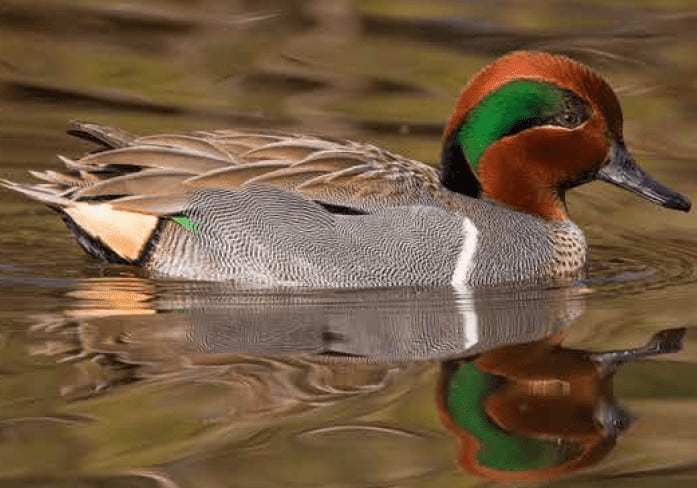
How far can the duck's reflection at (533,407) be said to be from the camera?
5836 mm

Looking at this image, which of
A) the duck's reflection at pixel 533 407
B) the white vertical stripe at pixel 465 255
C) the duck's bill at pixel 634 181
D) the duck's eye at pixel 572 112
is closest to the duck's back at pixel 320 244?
the white vertical stripe at pixel 465 255

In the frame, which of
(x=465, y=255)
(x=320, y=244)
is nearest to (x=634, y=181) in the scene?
(x=465, y=255)

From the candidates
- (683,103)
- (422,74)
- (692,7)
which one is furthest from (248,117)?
(692,7)

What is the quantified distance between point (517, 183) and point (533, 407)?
2105mm

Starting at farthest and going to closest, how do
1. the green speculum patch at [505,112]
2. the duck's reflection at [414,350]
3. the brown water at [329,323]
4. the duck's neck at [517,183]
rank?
the duck's neck at [517,183]
the green speculum patch at [505,112]
the duck's reflection at [414,350]
the brown water at [329,323]

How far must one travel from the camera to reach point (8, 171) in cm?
968

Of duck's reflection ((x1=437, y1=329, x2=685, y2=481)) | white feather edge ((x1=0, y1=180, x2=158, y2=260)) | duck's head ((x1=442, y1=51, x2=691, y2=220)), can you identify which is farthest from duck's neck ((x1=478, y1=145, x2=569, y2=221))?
white feather edge ((x1=0, y1=180, x2=158, y2=260))

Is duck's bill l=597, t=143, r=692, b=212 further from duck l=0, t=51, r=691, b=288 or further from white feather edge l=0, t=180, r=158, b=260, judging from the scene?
white feather edge l=0, t=180, r=158, b=260

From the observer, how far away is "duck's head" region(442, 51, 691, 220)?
26.2 ft

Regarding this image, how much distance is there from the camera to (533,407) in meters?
6.29

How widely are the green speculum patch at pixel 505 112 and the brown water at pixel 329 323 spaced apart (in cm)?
68

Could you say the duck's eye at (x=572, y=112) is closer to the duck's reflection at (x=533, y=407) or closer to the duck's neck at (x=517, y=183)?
the duck's neck at (x=517, y=183)

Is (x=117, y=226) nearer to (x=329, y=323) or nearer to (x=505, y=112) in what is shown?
(x=329, y=323)

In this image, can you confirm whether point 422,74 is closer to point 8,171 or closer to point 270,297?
point 8,171
